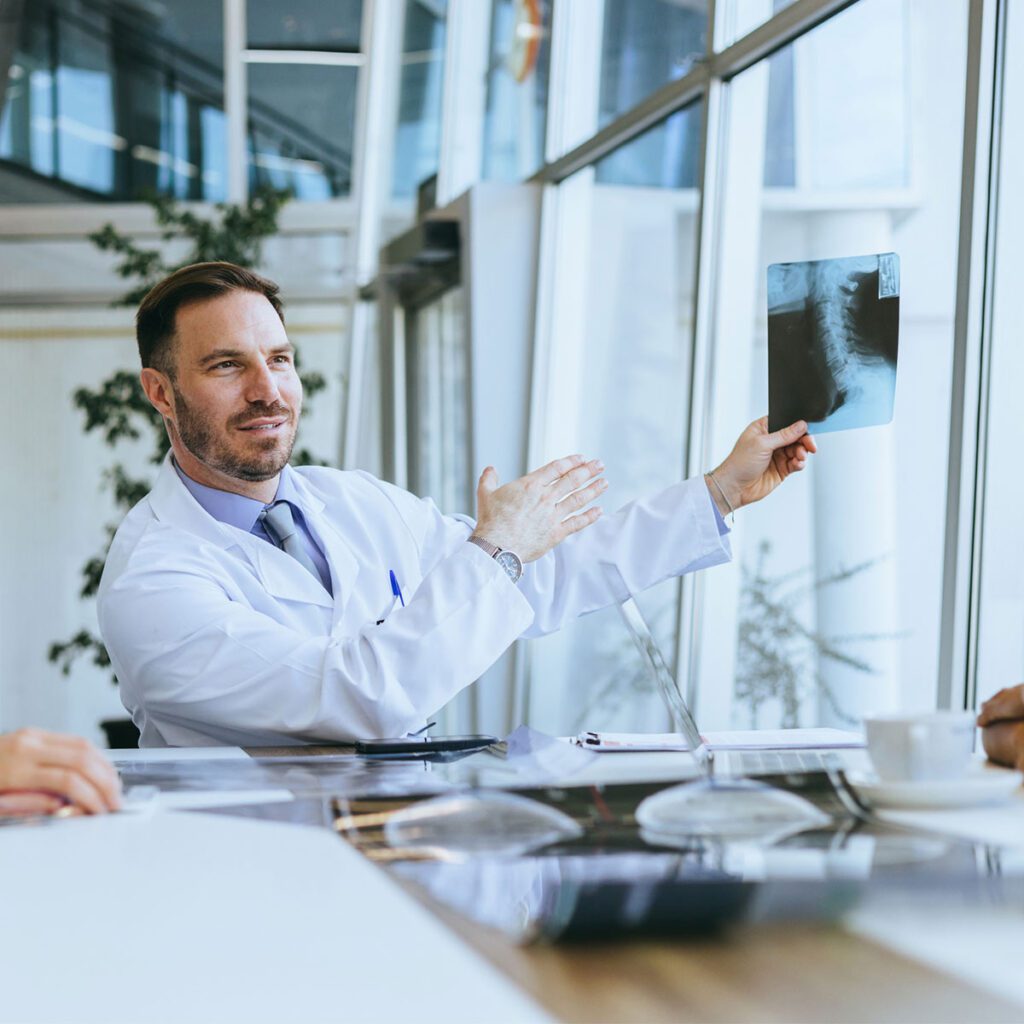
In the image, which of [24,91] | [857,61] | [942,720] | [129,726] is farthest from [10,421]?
[942,720]

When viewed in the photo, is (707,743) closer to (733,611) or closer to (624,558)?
(624,558)

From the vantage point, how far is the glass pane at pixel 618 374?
3916 mm

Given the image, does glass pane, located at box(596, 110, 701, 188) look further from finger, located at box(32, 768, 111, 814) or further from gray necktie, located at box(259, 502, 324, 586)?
finger, located at box(32, 768, 111, 814)

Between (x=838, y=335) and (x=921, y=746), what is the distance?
727mm

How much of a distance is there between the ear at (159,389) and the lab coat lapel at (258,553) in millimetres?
297

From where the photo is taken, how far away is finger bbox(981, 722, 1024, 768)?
1.27 metres

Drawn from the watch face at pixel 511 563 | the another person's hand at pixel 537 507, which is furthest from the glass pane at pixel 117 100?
the watch face at pixel 511 563

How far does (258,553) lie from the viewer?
1986mm

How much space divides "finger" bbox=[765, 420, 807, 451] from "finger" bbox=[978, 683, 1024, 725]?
0.69 metres

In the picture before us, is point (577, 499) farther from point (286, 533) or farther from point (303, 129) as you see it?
point (303, 129)

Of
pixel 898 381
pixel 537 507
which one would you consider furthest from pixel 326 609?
pixel 898 381

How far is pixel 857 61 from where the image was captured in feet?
10.2

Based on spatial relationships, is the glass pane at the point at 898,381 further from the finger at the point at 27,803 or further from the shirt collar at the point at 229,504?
the finger at the point at 27,803

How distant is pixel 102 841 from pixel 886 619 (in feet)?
7.53
